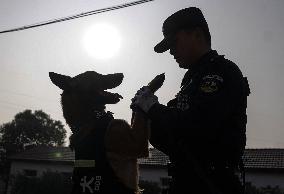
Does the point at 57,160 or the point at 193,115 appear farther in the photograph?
the point at 57,160

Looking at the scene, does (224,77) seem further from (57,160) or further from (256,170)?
(57,160)

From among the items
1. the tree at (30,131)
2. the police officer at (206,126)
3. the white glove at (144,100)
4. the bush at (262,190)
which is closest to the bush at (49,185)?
the bush at (262,190)

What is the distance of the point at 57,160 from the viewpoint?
36188mm

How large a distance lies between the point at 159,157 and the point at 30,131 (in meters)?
39.6

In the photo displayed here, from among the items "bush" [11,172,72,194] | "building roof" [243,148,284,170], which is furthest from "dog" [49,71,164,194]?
"building roof" [243,148,284,170]

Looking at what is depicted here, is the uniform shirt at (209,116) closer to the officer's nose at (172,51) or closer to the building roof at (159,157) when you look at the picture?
the officer's nose at (172,51)

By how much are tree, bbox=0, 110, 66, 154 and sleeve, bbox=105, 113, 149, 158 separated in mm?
62393

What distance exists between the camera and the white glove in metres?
2.88

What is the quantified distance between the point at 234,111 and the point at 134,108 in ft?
2.48

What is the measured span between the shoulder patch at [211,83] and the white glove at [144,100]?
1.22 feet

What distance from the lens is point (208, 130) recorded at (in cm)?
259

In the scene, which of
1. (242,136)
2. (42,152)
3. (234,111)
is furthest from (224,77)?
(42,152)

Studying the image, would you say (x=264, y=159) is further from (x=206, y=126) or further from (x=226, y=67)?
(x=206, y=126)

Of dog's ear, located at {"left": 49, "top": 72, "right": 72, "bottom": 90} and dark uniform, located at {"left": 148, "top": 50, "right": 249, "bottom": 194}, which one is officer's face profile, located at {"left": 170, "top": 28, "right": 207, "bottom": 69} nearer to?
dark uniform, located at {"left": 148, "top": 50, "right": 249, "bottom": 194}
